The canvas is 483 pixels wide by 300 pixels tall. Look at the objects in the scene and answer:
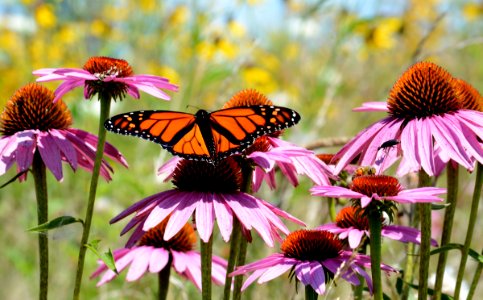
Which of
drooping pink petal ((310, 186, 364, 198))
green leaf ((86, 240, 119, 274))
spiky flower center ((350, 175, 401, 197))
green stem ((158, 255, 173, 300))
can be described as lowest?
green stem ((158, 255, 173, 300))

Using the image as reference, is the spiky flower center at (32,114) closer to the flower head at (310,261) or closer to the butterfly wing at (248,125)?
the butterfly wing at (248,125)

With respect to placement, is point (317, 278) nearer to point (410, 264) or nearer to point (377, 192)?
point (377, 192)

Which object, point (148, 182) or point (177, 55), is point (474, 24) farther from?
point (148, 182)

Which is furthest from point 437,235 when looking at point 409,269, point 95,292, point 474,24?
point 474,24

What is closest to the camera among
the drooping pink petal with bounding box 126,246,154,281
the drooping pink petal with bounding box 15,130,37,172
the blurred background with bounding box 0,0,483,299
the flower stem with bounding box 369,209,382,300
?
the flower stem with bounding box 369,209,382,300

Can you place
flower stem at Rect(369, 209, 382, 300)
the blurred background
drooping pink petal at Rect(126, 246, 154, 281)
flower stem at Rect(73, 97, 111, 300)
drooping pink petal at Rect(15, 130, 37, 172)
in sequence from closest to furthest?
flower stem at Rect(369, 209, 382, 300) → flower stem at Rect(73, 97, 111, 300) → drooping pink petal at Rect(15, 130, 37, 172) → drooping pink petal at Rect(126, 246, 154, 281) → the blurred background

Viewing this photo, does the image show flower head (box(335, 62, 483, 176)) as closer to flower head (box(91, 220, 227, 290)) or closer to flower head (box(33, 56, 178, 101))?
flower head (box(33, 56, 178, 101))

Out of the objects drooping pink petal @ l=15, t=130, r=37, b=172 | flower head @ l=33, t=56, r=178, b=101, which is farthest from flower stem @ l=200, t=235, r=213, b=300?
drooping pink petal @ l=15, t=130, r=37, b=172

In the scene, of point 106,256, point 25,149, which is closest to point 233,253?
point 106,256
